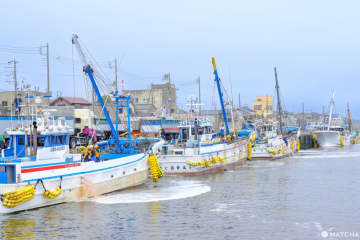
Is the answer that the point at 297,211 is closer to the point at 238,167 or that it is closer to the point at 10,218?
the point at 10,218

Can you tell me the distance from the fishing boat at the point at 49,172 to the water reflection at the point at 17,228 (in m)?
1.12

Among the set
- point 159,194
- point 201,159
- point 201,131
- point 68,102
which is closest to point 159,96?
point 68,102

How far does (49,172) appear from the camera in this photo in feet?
77.0

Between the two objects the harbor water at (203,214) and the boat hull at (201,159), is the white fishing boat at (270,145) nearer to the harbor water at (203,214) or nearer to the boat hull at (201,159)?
the boat hull at (201,159)

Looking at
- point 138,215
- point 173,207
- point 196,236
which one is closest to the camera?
point 196,236

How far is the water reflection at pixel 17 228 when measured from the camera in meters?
18.4

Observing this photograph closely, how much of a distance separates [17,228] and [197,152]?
20.5 meters

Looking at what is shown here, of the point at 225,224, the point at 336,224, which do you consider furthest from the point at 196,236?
the point at 336,224

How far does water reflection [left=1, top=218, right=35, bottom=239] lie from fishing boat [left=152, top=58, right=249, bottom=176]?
56.2 feet

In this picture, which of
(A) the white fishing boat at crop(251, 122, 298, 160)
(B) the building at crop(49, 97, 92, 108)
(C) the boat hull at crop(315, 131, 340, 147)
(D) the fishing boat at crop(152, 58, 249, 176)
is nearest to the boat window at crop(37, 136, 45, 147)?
(D) the fishing boat at crop(152, 58, 249, 176)

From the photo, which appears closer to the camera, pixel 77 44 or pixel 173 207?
pixel 173 207

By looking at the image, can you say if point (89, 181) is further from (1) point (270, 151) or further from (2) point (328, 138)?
(2) point (328, 138)

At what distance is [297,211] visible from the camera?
22656mm

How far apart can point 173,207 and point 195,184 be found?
900 cm
